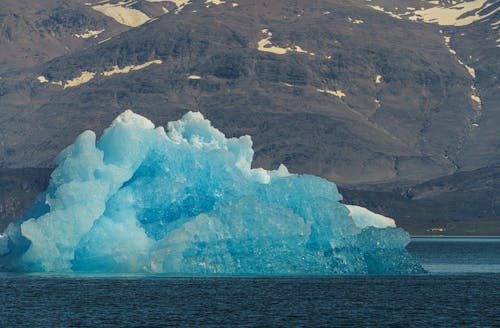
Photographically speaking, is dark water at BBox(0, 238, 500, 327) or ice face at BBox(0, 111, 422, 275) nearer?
dark water at BBox(0, 238, 500, 327)

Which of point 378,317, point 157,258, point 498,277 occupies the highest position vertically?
point 378,317

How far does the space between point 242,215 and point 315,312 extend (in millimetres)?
17100

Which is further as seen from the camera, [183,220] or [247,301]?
[183,220]

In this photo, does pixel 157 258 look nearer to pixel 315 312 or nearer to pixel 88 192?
pixel 88 192

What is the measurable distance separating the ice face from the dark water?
229 centimetres

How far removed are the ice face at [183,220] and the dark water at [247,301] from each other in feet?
7.50

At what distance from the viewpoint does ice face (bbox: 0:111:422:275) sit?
10956cm

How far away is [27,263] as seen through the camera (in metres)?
117

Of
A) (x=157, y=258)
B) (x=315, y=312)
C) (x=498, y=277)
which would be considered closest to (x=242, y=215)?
(x=157, y=258)

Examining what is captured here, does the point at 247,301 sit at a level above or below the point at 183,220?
above

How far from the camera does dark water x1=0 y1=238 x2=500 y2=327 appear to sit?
87.8 m

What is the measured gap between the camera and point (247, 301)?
10112 cm

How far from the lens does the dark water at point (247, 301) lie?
87.8 metres

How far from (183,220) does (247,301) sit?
57.3 ft
